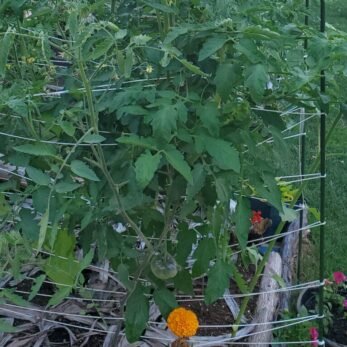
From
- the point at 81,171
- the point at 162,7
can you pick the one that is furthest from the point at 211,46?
the point at 81,171

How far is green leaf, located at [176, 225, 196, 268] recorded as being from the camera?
7.55 ft

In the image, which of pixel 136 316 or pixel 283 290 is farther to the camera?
pixel 283 290

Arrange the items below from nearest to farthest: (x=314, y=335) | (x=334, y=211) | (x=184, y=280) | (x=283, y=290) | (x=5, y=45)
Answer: (x=5, y=45), (x=184, y=280), (x=283, y=290), (x=314, y=335), (x=334, y=211)

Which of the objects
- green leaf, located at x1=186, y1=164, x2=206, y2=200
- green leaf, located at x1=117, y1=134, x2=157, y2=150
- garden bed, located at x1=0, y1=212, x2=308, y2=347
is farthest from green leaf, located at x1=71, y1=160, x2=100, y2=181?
garden bed, located at x1=0, y1=212, x2=308, y2=347

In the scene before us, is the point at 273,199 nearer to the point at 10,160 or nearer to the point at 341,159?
the point at 10,160

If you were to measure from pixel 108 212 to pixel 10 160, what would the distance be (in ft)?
1.02

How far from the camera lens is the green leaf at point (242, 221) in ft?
6.92

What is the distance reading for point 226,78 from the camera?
6.36 feet

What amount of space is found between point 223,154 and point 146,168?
0.22 m

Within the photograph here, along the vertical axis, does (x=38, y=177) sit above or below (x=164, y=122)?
below

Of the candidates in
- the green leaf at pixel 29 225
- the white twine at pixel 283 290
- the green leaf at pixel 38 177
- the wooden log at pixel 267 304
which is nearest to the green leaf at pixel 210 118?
the green leaf at pixel 38 177

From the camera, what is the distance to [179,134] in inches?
75.7

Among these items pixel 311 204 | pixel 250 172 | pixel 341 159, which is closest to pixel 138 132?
pixel 250 172

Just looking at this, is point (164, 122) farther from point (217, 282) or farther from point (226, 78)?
point (217, 282)
